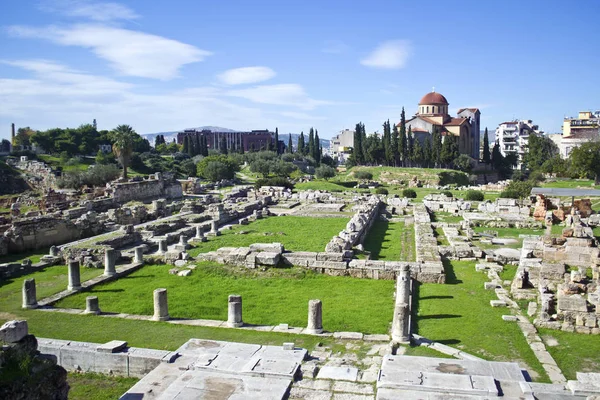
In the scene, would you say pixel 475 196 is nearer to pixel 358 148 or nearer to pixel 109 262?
pixel 358 148

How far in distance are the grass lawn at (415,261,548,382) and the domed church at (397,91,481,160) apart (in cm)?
6627

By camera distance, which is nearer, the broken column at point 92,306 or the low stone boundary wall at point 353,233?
the broken column at point 92,306

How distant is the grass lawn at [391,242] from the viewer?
20.9m

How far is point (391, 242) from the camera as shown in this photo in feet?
79.8

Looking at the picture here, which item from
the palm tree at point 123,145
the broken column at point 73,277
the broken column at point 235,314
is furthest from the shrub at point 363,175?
the broken column at point 235,314

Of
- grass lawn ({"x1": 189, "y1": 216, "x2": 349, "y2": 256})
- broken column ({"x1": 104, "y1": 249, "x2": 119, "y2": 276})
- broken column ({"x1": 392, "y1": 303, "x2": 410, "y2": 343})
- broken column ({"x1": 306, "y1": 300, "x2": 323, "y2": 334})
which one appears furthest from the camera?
grass lawn ({"x1": 189, "y1": 216, "x2": 349, "y2": 256})

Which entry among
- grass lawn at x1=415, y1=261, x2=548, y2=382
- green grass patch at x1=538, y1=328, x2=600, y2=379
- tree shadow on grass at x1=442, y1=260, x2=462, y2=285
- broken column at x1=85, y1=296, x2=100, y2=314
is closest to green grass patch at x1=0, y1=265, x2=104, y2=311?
broken column at x1=85, y1=296, x2=100, y2=314

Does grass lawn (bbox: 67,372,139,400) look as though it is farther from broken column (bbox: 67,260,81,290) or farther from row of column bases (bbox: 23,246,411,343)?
broken column (bbox: 67,260,81,290)

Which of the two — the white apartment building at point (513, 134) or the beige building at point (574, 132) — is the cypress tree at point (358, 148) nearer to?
the beige building at point (574, 132)

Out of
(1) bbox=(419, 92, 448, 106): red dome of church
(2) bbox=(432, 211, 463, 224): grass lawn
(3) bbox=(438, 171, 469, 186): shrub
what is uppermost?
(1) bbox=(419, 92, 448, 106): red dome of church

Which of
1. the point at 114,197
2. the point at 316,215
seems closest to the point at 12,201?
the point at 114,197

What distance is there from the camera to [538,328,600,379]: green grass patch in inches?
390

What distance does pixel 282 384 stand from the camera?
8.60 m

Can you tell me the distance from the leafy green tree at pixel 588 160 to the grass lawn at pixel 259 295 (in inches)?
1896
